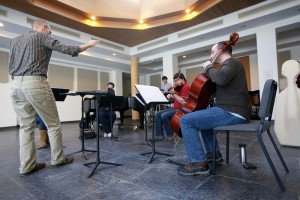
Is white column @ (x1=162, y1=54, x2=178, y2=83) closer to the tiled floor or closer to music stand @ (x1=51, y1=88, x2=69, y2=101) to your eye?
music stand @ (x1=51, y1=88, x2=69, y2=101)

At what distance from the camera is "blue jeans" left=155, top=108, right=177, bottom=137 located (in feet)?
11.0

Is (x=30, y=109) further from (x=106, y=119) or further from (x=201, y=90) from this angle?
(x=106, y=119)

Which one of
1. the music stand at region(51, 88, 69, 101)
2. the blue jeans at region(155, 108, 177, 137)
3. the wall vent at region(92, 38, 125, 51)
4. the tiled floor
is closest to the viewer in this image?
the tiled floor

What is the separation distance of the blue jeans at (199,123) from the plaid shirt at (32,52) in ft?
4.41

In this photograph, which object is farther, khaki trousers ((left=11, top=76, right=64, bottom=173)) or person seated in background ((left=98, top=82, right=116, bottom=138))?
person seated in background ((left=98, top=82, right=116, bottom=138))

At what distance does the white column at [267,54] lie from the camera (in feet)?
17.6

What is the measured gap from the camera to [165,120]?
11.1 ft

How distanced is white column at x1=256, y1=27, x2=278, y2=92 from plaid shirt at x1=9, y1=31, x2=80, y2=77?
557 cm

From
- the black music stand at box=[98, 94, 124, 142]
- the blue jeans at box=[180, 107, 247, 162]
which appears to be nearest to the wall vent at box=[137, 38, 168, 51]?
the black music stand at box=[98, 94, 124, 142]

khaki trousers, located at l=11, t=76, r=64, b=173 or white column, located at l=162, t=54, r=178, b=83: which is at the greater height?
white column, located at l=162, t=54, r=178, b=83

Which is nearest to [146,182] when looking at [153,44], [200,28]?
[200,28]

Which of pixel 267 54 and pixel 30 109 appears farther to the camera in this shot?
pixel 267 54

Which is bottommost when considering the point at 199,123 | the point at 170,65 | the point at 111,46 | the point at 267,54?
the point at 199,123

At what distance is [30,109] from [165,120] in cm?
213
